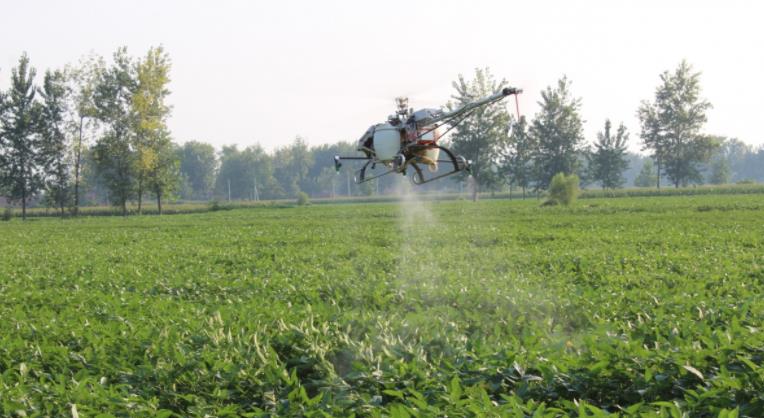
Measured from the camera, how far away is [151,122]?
56.7m

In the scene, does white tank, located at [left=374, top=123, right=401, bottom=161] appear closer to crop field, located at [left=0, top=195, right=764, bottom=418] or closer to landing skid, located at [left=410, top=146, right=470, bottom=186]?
landing skid, located at [left=410, top=146, right=470, bottom=186]

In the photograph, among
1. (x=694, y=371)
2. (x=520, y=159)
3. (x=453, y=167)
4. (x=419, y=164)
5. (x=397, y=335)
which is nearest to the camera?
(x=694, y=371)

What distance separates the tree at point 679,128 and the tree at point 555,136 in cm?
1180

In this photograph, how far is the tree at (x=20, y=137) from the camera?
2340 inches

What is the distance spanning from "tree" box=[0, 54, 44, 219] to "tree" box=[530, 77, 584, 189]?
178ft

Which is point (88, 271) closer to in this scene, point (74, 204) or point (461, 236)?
point (461, 236)

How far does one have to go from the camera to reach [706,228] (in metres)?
24.1

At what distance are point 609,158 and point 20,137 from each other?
64989mm

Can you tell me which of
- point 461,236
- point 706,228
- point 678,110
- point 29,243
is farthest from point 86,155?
point 678,110

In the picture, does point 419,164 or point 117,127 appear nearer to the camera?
point 419,164

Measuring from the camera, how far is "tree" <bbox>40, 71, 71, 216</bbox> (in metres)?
60.9

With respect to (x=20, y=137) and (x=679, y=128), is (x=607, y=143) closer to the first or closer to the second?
(x=679, y=128)

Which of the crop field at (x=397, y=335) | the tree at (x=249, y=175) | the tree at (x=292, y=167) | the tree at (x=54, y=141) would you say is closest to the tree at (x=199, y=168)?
the tree at (x=249, y=175)

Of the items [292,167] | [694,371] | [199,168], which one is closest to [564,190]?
[694,371]
